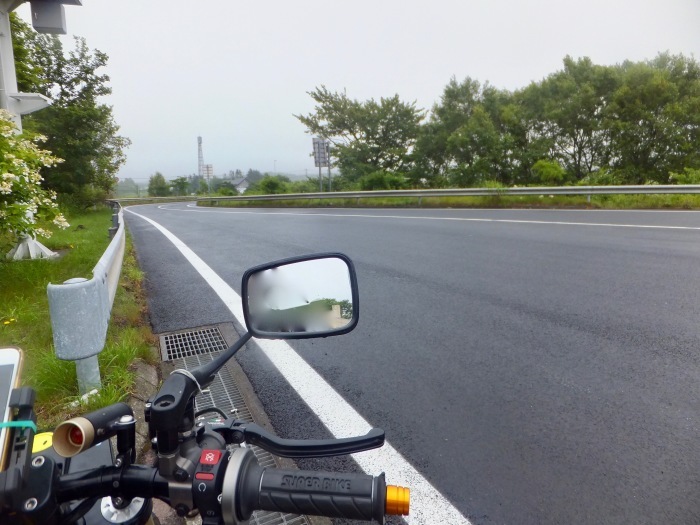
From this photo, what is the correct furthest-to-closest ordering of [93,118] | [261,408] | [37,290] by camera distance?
[93,118] < [37,290] < [261,408]

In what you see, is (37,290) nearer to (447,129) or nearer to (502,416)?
(502,416)

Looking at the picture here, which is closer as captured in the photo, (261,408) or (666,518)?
(666,518)

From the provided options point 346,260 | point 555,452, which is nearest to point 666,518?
point 555,452

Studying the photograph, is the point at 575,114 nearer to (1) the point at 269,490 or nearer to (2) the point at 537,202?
(2) the point at 537,202

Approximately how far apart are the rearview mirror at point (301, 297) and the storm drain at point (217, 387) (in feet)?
2.77

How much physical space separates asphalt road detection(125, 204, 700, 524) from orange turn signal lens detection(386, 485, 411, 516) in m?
1.21

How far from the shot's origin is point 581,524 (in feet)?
6.03

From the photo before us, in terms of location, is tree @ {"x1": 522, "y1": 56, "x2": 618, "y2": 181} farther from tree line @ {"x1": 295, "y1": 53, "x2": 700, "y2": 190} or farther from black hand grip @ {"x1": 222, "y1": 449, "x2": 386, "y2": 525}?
black hand grip @ {"x1": 222, "y1": 449, "x2": 386, "y2": 525}

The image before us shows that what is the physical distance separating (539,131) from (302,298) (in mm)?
36758

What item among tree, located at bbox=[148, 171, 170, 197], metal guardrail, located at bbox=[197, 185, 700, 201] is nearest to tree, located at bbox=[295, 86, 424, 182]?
metal guardrail, located at bbox=[197, 185, 700, 201]

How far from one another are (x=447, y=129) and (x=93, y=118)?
26.8 m

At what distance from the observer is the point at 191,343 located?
3.94 m

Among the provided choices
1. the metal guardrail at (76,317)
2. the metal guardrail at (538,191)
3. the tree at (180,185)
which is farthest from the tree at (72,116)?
the tree at (180,185)

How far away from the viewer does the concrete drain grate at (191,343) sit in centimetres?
373
